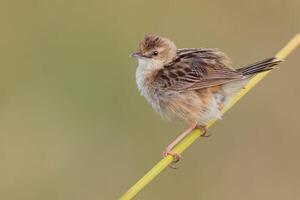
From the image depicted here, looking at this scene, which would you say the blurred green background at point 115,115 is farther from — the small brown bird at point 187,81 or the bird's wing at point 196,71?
the bird's wing at point 196,71

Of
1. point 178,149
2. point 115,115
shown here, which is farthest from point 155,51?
point 115,115

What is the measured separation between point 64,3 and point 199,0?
170cm

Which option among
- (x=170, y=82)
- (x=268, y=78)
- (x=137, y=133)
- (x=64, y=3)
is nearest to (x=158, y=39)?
(x=170, y=82)

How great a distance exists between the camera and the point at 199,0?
33.7 ft

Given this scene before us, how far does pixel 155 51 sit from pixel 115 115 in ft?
7.07

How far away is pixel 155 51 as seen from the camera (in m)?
6.69

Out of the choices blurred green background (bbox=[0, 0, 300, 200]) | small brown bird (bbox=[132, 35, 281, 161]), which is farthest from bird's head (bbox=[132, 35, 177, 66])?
blurred green background (bbox=[0, 0, 300, 200])

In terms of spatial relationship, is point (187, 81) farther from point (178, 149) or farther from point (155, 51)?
point (178, 149)

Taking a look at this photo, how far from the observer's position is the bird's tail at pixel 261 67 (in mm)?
6156

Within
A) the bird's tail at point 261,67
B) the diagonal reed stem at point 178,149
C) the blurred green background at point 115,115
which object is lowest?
the blurred green background at point 115,115

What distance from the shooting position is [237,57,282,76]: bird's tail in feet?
20.2

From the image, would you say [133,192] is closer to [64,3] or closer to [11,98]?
[11,98]

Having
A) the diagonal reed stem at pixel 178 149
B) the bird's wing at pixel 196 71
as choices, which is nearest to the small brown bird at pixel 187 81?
the bird's wing at pixel 196 71

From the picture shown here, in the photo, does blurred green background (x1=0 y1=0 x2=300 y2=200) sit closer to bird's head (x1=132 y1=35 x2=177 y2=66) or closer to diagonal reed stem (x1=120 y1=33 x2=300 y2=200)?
bird's head (x1=132 y1=35 x2=177 y2=66)
